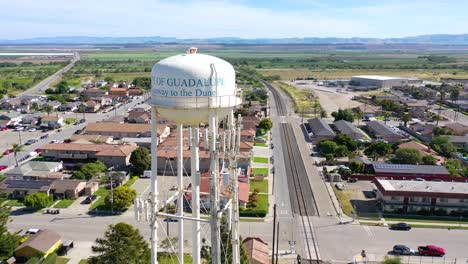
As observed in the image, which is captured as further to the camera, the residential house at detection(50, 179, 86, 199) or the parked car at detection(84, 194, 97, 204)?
the residential house at detection(50, 179, 86, 199)

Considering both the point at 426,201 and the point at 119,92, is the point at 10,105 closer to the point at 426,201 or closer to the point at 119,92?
the point at 119,92

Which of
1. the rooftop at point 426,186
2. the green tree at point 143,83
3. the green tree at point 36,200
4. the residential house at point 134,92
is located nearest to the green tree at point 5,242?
the green tree at point 36,200

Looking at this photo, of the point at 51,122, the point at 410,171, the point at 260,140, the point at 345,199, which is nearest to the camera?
the point at 345,199

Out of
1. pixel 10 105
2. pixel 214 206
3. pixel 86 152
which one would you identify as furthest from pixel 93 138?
pixel 214 206

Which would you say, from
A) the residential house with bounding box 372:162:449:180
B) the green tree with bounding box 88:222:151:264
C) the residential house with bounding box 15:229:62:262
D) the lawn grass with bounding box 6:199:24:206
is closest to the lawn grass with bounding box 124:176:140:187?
the lawn grass with bounding box 6:199:24:206

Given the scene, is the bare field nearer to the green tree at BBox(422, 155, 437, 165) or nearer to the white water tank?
the green tree at BBox(422, 155, 437, 165)

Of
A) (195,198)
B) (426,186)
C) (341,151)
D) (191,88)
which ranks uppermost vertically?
(191,88)

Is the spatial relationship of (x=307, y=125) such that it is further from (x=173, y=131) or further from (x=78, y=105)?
(x=78, y=105)
